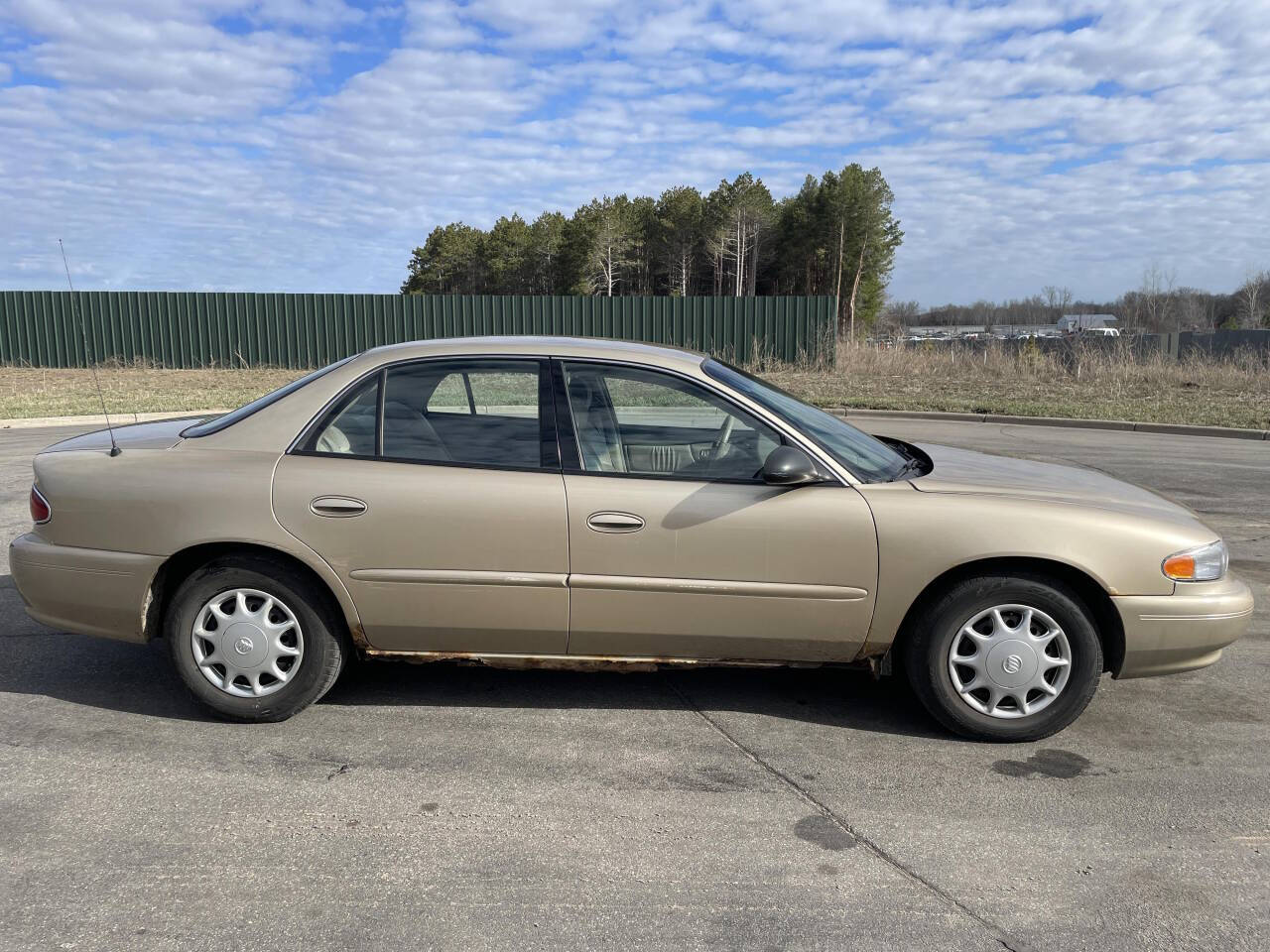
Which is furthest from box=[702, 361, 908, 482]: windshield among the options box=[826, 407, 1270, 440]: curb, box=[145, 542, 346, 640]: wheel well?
box=[826, 407, 1270, 440]: curb

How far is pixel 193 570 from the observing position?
12.7 feet

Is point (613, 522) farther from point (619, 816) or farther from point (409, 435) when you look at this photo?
point (619, 816)

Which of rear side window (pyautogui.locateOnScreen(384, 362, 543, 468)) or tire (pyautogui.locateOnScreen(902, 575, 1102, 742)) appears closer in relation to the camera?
tire (pyautogui.locateOnScreen(902, 575, 1102, 742))

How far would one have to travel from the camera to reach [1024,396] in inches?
753

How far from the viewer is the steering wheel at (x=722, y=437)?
3.85m

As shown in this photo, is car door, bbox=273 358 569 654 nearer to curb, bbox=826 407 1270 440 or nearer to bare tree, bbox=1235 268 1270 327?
curb, bbox=826 407 1270 440

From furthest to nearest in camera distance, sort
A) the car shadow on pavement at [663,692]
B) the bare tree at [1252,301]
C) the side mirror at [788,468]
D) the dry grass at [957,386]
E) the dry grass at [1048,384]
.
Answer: the bare tree at [1252,301] < the dry grass at [957,386] < the dry grass at [1048,384] < the car shadow on pavement at [663,692] < the side mirror at [788,468]

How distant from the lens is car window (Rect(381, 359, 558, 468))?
12.5ft

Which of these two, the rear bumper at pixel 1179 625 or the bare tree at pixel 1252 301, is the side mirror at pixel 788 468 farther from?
the bare tree at pixel 1252 301

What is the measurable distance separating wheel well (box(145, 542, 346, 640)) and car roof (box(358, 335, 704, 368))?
91 centimetres

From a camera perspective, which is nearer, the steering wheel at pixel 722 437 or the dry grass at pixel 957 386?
the steering wheel at pixel 722 437

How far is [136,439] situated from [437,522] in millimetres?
1535

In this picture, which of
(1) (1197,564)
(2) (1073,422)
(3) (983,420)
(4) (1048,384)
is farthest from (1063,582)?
(4) (1048,384)

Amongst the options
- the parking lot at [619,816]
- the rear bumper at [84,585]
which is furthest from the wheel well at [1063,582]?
the rear bumper at [84,585]
